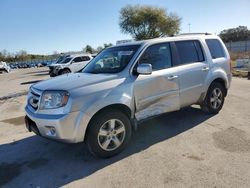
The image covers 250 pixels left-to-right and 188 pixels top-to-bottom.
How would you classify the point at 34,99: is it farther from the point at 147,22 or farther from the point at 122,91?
the point at 147,22

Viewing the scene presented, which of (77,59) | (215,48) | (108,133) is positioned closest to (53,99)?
(108,133)

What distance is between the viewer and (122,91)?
432 cm

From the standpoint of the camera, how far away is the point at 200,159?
4.08 metres

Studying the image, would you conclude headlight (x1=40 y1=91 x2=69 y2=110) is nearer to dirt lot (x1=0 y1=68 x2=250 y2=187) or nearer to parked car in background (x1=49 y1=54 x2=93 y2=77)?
dirt lot (x1=0 y1=68 x2=250 y2=187)

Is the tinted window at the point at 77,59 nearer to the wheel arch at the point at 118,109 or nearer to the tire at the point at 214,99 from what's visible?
the tire at the point at 214,99

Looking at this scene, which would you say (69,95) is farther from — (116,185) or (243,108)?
(243,108)

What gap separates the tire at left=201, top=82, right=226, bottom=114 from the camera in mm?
6082

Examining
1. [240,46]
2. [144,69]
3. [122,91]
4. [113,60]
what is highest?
[113,60]

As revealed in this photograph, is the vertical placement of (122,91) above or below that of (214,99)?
above

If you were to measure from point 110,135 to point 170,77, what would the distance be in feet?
5.36

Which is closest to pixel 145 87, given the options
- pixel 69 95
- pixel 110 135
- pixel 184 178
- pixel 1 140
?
pixel 110 135

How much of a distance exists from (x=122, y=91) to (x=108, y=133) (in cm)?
71

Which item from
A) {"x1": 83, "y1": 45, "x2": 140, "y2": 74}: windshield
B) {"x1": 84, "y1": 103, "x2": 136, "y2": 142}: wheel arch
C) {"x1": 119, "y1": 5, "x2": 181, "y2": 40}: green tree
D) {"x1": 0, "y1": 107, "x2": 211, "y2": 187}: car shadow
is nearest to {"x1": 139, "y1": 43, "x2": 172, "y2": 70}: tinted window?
{"x1": 83, "y1": 45, "x2": 140, "y2": 74}: windshield

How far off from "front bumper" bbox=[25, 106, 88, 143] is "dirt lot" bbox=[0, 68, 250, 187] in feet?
1.75
